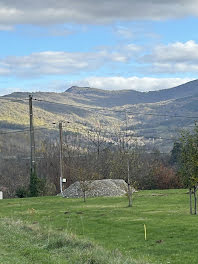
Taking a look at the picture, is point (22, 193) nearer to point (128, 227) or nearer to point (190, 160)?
point (190, 160)

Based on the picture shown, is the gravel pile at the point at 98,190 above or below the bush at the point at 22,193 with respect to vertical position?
above

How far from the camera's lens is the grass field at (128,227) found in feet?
66.8

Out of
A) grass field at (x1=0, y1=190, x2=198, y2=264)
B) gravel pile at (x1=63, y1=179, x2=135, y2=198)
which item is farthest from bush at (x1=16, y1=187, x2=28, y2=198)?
grass field at (x1=0, y1=190, x2=198, y2=264)

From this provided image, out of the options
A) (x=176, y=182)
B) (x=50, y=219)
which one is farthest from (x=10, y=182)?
(x=50, y=219)

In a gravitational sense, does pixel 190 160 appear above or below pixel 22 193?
above

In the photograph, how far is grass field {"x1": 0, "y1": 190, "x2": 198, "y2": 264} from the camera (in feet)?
66.8

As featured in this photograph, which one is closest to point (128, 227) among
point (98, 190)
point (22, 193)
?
point (98, 190)

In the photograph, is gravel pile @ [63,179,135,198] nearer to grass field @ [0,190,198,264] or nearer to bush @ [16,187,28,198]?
bush @ [16,187,28,198]

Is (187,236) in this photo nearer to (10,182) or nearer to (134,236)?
(134,236)

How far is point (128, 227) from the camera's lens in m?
28.4

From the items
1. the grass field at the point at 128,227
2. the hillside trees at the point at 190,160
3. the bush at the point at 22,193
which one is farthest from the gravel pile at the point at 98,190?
the hillside trees at the point at 190,160

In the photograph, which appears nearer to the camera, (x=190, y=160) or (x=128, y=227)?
(x=128, y=227)

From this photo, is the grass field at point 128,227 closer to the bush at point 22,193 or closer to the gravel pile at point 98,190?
the gravel pile at point 98,190

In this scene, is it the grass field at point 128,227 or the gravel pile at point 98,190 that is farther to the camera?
the gravel pile at point 98,190
